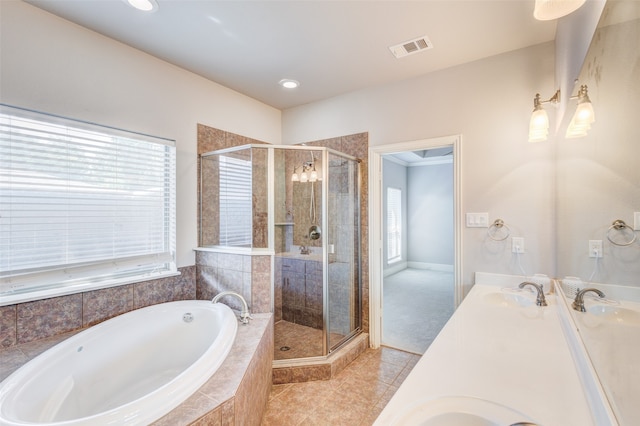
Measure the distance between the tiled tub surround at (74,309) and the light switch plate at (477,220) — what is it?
260 cm

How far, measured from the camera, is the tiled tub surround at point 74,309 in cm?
169

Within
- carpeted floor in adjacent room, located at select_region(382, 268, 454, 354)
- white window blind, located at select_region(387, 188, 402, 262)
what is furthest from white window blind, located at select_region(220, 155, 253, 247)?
white window blind, located at select_region(387, 188, 402, 262)

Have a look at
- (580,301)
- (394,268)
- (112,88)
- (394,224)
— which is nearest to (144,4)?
(112,88)

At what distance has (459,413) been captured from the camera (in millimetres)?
818

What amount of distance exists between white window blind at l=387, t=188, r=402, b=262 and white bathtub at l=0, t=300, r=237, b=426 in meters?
4.83

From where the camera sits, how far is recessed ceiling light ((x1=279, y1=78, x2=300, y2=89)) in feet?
9.18

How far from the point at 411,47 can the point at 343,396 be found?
2.76m

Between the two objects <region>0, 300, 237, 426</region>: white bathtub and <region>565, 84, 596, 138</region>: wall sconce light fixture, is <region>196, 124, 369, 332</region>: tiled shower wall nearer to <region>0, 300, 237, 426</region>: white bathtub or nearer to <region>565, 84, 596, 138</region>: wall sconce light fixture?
<region>0, 300, 237, 426</region>: white bathtub

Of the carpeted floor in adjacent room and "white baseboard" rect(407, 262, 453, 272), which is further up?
"white baseboard" rect(407, 262, 453, 272)

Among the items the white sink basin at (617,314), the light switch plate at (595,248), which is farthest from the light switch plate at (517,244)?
the white sink basin at (617,314)

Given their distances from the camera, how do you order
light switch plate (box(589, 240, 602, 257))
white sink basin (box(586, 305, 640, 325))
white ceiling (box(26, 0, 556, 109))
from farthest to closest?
white ceiling (box(26, 0, 556, 109)), light switch plate (box(589, 240, 602, 257)), white sink basin (box(586, 305, 640, 325))

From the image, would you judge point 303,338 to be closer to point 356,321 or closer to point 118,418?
point 356,321

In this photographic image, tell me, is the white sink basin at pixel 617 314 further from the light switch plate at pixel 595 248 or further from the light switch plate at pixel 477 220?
the light switch plate at pixel 477 220

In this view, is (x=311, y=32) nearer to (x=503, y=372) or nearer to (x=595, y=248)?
(x=595, y=248)
